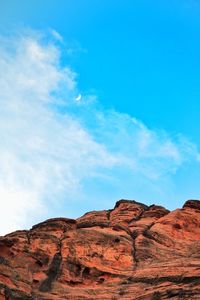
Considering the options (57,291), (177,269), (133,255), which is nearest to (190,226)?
(133,255)

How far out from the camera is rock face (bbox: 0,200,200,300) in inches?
1972

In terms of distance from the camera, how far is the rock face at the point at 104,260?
50.1 meters

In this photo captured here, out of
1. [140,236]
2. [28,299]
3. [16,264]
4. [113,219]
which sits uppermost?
[113,219]

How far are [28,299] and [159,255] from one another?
49.0 feet

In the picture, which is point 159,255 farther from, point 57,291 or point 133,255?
point 57,291

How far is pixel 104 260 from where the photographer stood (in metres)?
56.7

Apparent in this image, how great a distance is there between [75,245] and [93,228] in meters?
5.30

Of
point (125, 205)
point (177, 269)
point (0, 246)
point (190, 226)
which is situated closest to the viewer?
point (177, 269)

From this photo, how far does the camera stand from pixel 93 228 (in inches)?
2516

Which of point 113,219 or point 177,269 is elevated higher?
point 113,219

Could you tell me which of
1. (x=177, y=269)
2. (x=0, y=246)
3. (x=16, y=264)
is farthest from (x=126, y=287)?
(x=0, y=246)

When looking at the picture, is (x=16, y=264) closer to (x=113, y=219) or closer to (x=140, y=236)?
(x=140, y=236)

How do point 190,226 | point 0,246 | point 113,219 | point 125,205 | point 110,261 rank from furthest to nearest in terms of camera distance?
1. point 125,205
2. point 113,219
3. point 190,226
4. point 0,246
5. point 110,261

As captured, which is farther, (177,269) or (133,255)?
(133,255)
